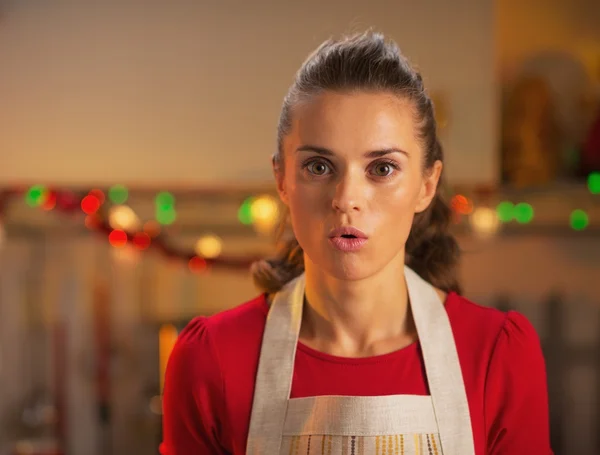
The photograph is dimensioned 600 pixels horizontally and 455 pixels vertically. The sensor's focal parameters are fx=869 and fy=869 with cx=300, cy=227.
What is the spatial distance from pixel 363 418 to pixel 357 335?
106 mm

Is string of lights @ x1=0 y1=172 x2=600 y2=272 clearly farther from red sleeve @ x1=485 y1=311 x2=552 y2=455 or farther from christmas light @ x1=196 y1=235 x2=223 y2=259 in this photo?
red sleeve @ x1=485 y1=311 x2=552 y2=455

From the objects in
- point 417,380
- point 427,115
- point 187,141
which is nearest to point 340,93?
point 427,115

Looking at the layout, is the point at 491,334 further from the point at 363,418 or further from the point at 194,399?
the point at 194,399

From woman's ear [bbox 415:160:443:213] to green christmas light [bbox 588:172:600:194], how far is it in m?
1.62

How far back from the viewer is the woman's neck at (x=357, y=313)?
1076 millimetres

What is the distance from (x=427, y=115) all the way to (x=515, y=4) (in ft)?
6.30

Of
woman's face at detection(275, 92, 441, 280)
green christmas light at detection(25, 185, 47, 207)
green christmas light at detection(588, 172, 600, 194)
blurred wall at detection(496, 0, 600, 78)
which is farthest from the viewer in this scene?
blurred wall at detection(496, 0, 600, 78)

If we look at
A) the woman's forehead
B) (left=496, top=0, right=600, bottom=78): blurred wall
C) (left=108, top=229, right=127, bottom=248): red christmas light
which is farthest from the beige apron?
(left=496, top=0, right=600, bottom=78): blurred wall

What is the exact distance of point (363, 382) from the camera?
1.06m

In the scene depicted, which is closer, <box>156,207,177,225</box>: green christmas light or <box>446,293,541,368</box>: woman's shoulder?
<box>446,293,541,368</box>: woman's shoulder

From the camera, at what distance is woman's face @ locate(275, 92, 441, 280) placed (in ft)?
3.22

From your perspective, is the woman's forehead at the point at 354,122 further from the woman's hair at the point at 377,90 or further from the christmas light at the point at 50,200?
the christmas light at the point at 50,200

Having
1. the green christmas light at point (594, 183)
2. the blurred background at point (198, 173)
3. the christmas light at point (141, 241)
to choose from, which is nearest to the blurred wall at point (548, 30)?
the blurred background at point (198, 173)

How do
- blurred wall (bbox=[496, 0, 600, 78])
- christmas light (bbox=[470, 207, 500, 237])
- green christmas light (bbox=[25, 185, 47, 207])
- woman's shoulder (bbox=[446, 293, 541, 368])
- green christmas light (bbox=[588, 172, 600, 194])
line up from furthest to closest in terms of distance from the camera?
1. blurred wall (bbox=[496, 0, 600, 78])
2. christmas light (bbox=[470, 207, 500, 237])
3. green christmas light (bbox=[588, 172, 600, 194])
4. green christmas light (bbox=[25, 185, 47, 207])
5. woman's shoulder (bbox=[446, 293, 541, 368])
